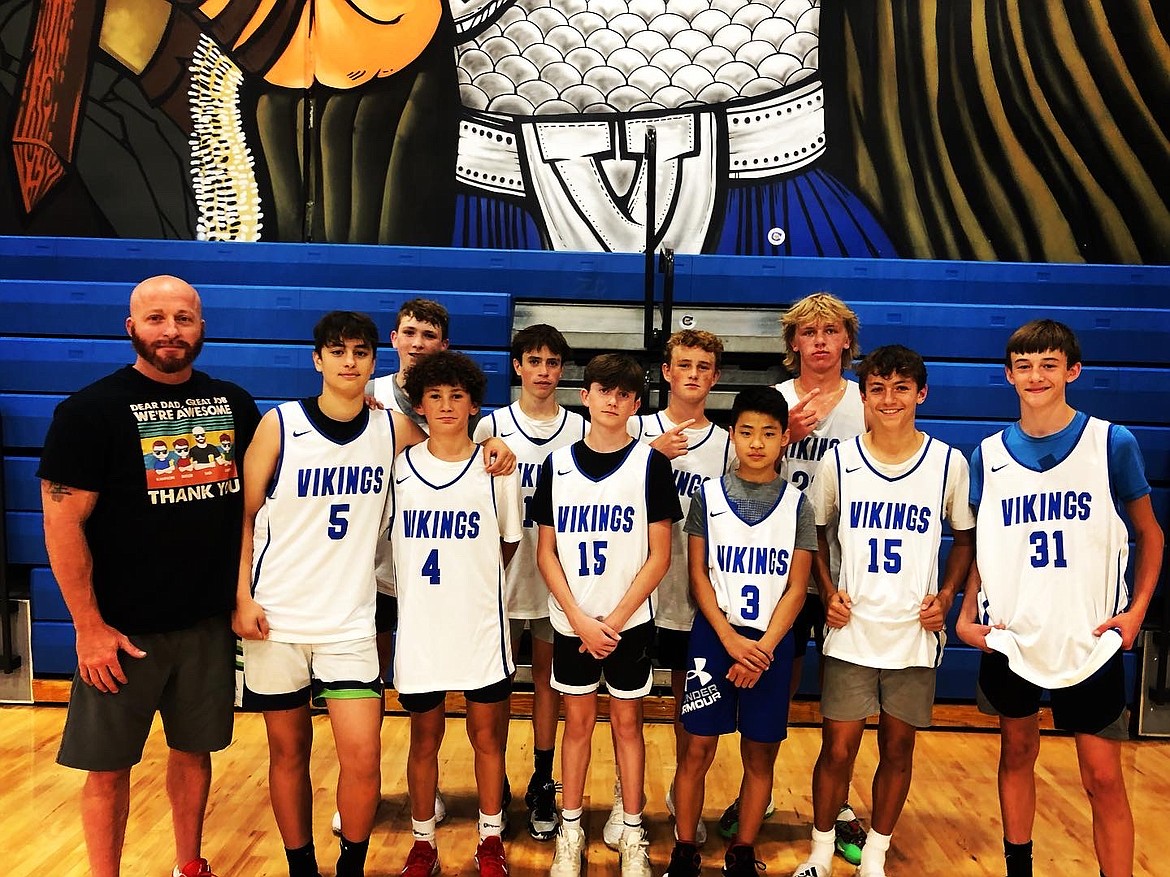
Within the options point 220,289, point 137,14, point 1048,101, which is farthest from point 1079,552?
point 137,14

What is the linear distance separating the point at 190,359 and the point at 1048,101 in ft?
14.3

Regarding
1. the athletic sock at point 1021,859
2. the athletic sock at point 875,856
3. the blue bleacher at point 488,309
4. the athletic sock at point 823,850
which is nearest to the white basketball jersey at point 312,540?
the athletic sock at point 823,850

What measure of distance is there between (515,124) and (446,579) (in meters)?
3.01

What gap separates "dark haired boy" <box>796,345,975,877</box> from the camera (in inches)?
87.7

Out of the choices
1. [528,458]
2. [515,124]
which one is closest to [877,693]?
[528,458]

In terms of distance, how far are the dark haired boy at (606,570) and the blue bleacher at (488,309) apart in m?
1.56

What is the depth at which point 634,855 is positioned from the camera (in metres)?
2.30

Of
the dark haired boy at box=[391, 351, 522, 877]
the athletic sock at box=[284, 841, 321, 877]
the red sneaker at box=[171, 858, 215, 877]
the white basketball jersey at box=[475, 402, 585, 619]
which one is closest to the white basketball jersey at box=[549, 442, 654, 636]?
the dark haired boy at box=[391, 351, 522, 877]

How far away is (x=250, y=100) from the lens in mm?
4352

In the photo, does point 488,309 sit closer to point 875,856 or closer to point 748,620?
point 748,620

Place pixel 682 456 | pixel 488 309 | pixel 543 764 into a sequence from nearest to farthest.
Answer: pixel 682 456, pixel 543 764, pixel 488 309

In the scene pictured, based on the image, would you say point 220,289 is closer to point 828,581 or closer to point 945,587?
point 828,581

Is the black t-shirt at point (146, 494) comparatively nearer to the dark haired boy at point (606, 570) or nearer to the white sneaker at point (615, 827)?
the dark haired boy at point (606, 570)

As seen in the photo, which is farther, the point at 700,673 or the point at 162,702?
the point at 700,673
